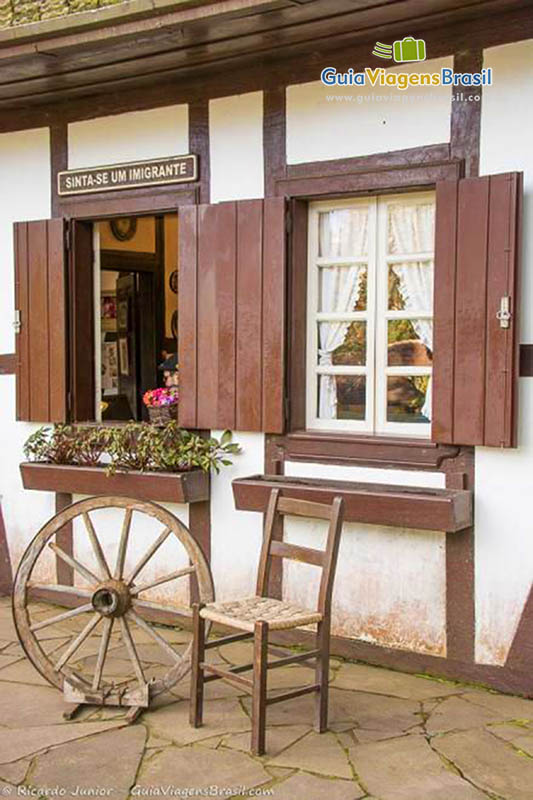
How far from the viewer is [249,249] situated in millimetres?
5406

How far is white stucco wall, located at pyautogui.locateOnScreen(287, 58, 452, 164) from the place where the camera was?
488 centimetres

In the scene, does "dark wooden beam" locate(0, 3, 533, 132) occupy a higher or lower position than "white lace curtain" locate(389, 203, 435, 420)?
higher

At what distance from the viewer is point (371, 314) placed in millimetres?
5285

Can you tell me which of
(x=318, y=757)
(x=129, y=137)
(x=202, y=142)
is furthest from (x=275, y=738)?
(x=129, y=137)

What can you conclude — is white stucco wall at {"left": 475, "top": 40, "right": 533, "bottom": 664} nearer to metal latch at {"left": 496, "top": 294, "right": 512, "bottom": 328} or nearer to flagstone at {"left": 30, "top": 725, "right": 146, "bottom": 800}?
metal latch at {"left": 496, "top": 294, "right": 512, "bottom": 328}

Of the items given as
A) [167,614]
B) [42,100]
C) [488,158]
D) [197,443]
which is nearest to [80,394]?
[197,443]

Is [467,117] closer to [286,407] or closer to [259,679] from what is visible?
[286,407]

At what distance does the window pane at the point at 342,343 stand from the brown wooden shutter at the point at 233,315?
11.1 inches

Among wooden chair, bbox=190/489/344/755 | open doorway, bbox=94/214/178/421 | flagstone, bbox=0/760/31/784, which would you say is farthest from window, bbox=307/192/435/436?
open doorway, bbox=94/214/178/421

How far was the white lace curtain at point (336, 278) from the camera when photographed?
5328 mm

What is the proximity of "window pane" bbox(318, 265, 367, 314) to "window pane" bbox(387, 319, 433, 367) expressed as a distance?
241mm

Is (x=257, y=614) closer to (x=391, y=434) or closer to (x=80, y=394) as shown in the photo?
(x=391, y=434)

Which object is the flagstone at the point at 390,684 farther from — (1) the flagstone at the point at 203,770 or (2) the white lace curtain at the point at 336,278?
(2) the white lace curtain at the point at 336,278

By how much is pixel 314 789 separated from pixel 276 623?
2.11ft
